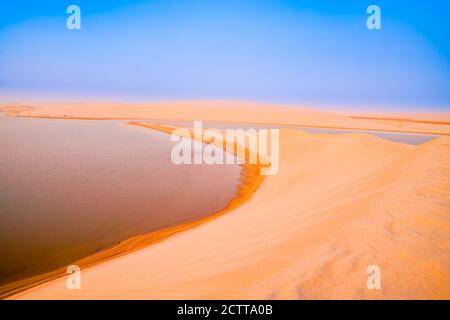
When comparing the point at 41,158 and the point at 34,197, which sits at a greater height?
the point at 41,158

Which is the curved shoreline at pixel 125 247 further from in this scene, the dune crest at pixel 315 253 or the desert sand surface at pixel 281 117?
the desert sand surface at pixel 281 117

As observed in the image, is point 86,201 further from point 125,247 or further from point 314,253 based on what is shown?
point 314,253

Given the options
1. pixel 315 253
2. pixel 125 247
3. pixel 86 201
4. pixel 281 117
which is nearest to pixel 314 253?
pixel 315 253

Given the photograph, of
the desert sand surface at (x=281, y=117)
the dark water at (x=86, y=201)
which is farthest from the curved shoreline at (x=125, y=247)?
the desert sand surface at (x=281, y=117)

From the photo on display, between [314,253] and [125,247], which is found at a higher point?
[314,253]

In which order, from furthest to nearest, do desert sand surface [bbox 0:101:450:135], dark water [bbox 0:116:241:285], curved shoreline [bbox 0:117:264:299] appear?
desert sand surface [bbox 0:101:450:135] < dark water [bbox 0:116:241:285] < curved shoreline [bbox 0:117:264:299]

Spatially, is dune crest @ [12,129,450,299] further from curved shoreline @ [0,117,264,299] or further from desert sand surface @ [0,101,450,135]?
desert sand surface @ [0,101,450,135]

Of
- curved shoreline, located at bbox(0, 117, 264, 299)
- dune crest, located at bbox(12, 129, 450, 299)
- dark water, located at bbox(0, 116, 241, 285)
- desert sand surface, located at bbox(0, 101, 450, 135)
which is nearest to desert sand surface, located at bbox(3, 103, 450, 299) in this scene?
dune crest, located at bbox(12, 129, 450, 299)
